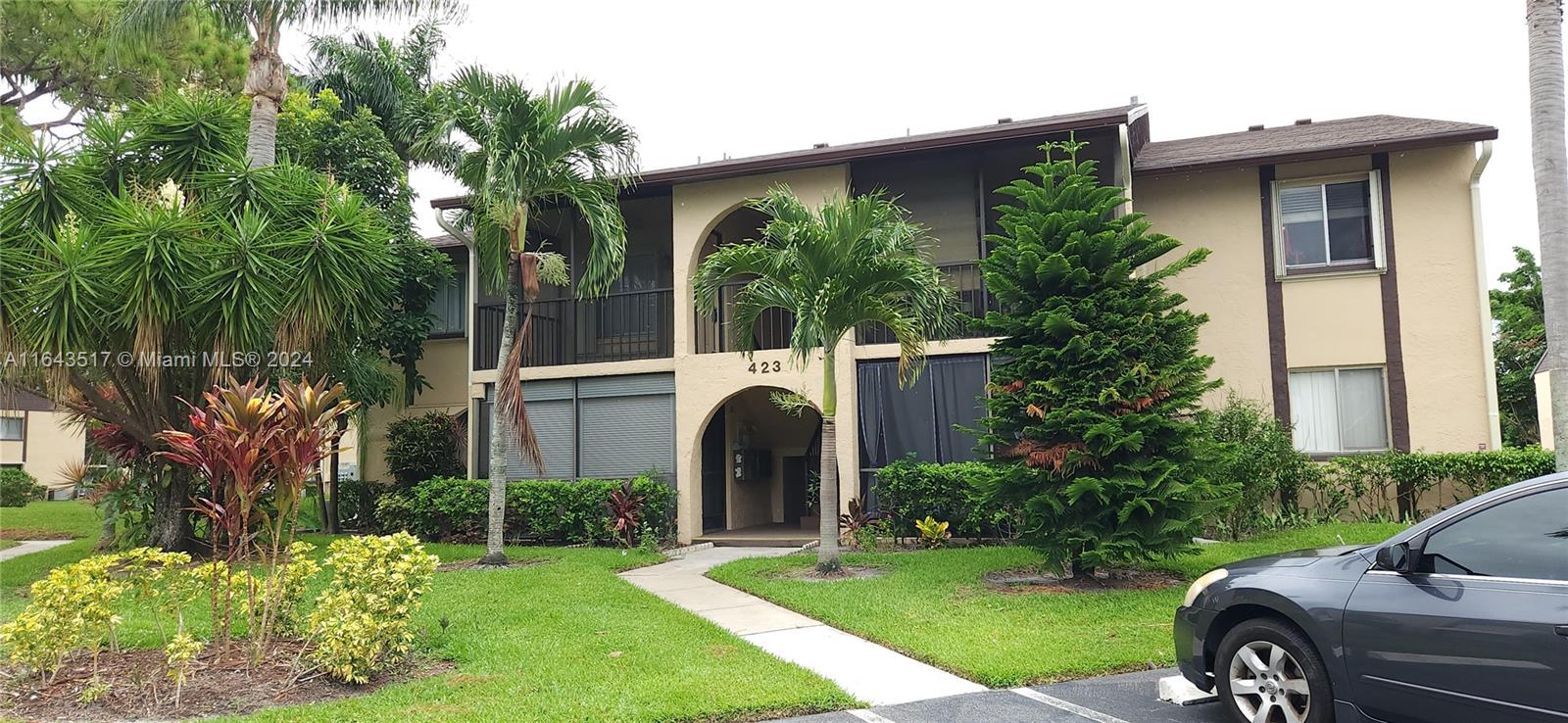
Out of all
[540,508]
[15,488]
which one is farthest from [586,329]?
[15,488]

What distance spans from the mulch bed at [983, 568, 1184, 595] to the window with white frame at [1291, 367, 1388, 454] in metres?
5.59

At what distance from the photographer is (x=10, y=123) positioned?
16.9 m

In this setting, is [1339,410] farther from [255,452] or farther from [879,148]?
[255,452]

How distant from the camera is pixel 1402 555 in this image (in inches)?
181

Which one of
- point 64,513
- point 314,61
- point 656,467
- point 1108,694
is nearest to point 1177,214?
point 656,467

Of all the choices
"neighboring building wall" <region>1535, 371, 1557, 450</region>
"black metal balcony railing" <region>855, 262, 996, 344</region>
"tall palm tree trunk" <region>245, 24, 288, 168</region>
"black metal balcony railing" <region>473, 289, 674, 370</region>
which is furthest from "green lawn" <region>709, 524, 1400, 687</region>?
"neighboring building wall" <region>1535, 371, 1557, 450</region>

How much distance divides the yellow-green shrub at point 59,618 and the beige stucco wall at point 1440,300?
50.8 ft

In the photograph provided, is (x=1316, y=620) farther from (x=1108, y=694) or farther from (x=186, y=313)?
(x=186, y=313)

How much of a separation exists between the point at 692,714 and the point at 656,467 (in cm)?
983

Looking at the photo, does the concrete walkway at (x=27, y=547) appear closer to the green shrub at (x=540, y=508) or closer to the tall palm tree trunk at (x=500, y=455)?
the green shrub at (x=540, y=508)

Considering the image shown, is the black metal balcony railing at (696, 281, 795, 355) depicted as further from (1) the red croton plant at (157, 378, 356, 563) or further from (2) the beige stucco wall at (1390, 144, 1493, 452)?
(2) the beige stucco wall at (1390, 144, 1493, 452)

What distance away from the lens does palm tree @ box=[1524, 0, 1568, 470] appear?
7.50 meters

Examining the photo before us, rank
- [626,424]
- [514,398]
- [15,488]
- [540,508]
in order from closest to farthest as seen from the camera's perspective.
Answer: [514,398]
[540,508]
[626,424]
[15,488]

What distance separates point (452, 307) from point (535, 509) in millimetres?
6066
